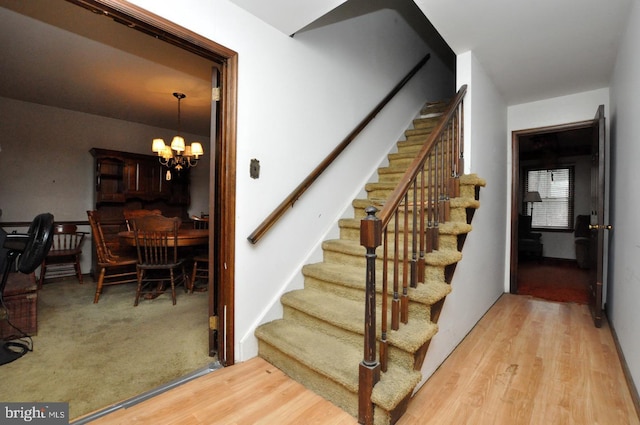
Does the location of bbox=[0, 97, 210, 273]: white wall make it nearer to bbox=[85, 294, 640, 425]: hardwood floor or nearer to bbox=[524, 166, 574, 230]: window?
bbox=[85, 294, 640, 425]: hardwood floor

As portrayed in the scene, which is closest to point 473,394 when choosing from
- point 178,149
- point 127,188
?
point 178,149

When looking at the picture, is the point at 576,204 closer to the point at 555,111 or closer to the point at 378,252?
the point at 555,111

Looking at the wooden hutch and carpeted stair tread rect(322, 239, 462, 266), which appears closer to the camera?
carpeted stair tread rect(322, 239, 462, 266)

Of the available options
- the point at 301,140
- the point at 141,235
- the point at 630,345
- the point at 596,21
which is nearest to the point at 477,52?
the point at 596,21

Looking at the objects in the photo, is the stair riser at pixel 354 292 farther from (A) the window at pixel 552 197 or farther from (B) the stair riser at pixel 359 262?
Answer: (A) the window at pixel 552 197

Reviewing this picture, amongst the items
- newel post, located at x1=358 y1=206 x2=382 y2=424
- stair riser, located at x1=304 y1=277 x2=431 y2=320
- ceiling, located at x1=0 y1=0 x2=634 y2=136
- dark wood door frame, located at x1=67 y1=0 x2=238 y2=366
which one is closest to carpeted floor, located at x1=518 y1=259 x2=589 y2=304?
ceiling, located at x1=0 y1=0 x2=634 y2=136

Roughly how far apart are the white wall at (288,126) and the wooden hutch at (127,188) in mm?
2932

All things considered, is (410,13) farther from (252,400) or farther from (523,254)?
(523,254)

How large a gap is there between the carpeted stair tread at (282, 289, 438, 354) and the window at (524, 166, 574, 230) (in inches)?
251

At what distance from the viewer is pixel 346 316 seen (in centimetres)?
183

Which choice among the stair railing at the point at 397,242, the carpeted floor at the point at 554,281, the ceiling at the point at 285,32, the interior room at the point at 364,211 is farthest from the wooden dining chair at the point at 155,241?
the carpeted floor at the point at 554,281

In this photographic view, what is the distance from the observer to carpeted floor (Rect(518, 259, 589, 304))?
3537 millimetres

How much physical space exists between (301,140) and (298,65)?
0.59 m

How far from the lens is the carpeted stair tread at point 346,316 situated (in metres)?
1.50
